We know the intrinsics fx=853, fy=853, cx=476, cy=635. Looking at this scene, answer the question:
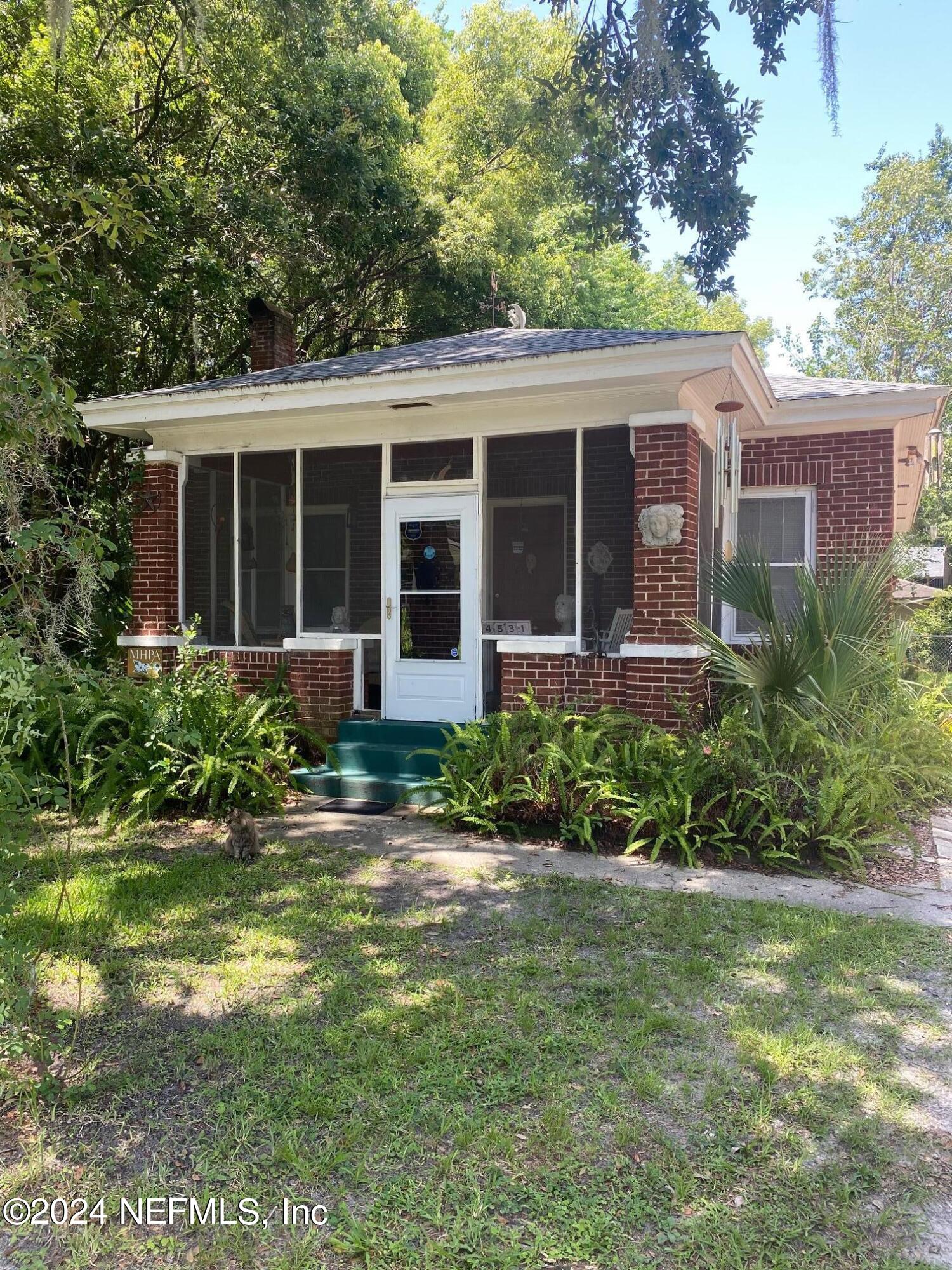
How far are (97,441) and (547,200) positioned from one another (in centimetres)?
936

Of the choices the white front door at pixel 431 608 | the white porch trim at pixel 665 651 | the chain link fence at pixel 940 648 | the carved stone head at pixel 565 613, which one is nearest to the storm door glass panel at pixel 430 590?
the white front door at pixel 431 608

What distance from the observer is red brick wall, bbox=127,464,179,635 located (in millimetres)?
8703

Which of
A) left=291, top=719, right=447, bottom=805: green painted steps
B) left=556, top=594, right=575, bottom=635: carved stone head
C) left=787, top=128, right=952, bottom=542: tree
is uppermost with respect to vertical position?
left=787, top=128, right=952, bottom=542: tree

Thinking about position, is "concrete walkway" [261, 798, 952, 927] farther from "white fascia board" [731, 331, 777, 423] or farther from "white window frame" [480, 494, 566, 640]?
"white fascia board" [731, 331, 777, 423]

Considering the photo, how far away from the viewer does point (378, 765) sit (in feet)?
23.9

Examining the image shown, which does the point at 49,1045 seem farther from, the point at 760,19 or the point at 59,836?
the point at 760,19

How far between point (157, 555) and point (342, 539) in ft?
6.65

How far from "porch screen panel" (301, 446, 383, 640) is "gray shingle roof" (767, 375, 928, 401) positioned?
12.7 ft

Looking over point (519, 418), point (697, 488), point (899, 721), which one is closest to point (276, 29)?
point (519, 418)

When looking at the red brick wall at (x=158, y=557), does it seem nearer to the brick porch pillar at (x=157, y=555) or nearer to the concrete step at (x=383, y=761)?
the brick porch pillar at (x=157, y=555)

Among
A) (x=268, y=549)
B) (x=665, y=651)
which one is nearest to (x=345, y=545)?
(x=268, y=549)

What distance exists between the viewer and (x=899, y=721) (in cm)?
645

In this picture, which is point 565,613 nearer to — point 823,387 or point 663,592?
point 663,592

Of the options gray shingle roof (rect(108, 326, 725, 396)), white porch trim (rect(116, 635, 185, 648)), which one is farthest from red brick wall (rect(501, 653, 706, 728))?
white porch trim (rect(116, 635, 185, 648))
